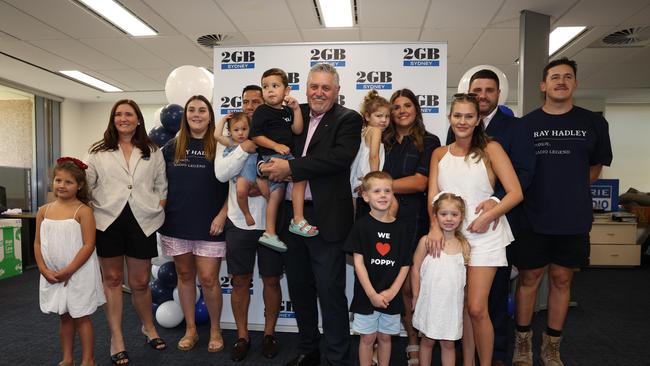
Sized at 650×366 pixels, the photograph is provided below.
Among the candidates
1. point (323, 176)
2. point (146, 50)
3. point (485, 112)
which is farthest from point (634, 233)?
point (146, 50)

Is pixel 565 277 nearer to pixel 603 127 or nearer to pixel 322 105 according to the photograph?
pixel 603 127

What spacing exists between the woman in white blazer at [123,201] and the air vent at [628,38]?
5.79 meters

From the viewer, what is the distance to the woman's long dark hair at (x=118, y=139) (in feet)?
8.85

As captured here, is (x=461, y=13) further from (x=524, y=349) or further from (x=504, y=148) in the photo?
(x=524, y=349)

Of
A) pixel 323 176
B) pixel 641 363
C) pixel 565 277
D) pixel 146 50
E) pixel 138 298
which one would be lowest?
pixel 641 363

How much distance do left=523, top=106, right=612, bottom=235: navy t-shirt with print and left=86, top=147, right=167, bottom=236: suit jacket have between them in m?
2.38

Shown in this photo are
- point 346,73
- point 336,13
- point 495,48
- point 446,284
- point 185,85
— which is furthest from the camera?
point 495,48

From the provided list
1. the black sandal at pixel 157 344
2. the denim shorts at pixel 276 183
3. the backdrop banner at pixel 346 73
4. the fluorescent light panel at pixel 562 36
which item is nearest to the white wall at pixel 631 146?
the fluorescent light panel at pixel 562 36

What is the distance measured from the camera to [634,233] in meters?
6.13

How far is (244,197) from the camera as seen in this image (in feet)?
8.65

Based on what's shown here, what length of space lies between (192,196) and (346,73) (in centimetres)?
152

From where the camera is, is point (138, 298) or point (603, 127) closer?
point (603, 127)

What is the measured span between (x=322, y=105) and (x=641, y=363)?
2838 millimetres

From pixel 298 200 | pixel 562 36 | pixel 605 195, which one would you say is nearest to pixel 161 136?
pixel 298 200
